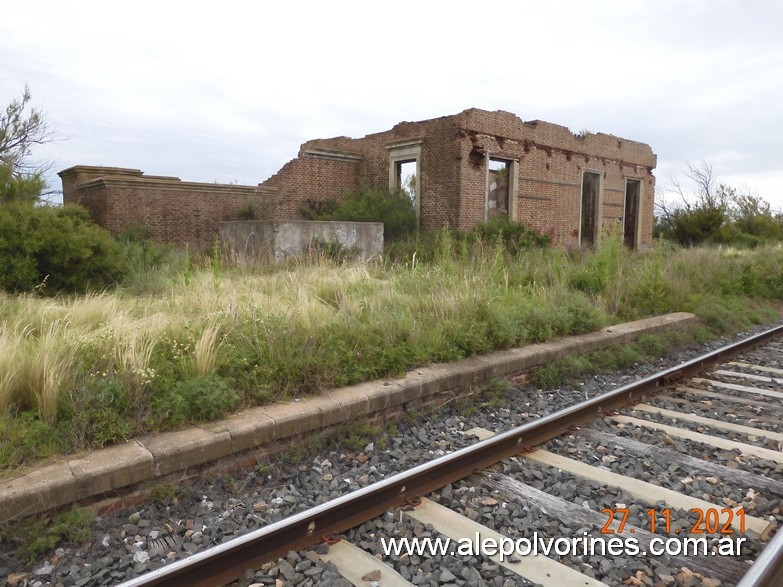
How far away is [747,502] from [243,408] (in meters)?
3.29

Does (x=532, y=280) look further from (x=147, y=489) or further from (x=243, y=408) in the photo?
(x=147, y=489)

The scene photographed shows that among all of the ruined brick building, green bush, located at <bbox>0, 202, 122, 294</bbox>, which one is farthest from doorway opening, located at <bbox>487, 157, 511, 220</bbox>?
green bush, located at <bbox>0, 202, 122, 294</bbox>

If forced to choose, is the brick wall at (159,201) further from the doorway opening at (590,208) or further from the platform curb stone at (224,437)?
the doorway opening at (590,208)

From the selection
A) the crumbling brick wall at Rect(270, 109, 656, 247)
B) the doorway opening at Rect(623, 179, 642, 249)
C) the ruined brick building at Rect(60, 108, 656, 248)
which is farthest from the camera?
the doorway opening at Rect(623, 179, 642, 249)

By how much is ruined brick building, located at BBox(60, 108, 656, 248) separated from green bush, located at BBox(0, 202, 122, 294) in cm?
690

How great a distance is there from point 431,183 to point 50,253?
40.9 ft

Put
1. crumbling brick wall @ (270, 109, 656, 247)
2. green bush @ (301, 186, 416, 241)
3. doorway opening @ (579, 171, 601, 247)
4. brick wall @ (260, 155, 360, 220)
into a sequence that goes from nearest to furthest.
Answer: green bush @ (301, 186, 416, 241)
crumbling brick wall @ (270, 109, 656, 247)
brick wall @ (260, 155, 360, 220)
doorway opening @ (579, 171, 601, 247)

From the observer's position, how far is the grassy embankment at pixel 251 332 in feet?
12.5

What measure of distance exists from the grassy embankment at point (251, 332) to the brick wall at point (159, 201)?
5909mm

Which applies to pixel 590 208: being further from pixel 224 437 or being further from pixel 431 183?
pixel 224 437

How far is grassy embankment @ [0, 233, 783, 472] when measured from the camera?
150 inches

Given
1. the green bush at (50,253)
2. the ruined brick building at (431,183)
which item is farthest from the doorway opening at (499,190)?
the green bush at (50,253)

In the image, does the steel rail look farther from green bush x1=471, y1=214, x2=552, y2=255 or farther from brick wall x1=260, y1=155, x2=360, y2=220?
brick wall x1=260, y1=155, x2=360, y2=220

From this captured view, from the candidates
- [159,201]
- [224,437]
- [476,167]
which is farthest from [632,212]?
[224,437]
